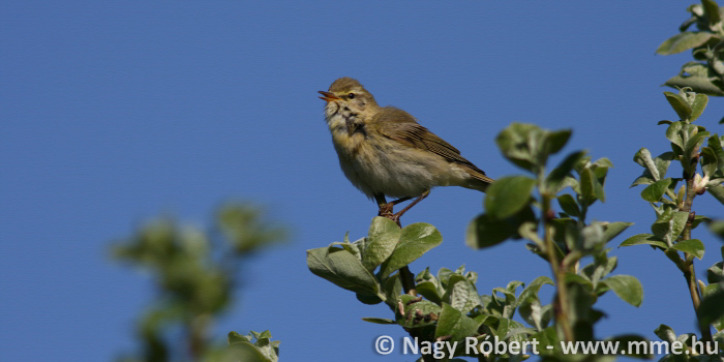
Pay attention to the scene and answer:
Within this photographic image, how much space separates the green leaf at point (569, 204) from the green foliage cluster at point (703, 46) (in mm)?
437

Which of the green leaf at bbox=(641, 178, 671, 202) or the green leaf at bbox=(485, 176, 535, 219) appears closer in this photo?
the green leaf at bbox=(485, 176, 535, 219)

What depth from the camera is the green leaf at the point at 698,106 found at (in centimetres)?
296

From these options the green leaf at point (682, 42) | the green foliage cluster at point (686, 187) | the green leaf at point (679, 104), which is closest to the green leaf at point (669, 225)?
the green foliage cluster at point (686, 187)

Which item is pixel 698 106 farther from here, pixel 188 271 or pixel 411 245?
pixel 188 271

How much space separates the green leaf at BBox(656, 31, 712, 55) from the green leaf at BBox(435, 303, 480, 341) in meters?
0.97

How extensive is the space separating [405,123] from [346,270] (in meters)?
6.33

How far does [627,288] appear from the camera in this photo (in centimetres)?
160

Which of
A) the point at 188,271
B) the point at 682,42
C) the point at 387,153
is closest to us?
the point at 188,271

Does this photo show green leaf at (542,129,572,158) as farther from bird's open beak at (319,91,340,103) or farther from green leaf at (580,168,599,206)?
bird's open beak at (319,91,340,103)

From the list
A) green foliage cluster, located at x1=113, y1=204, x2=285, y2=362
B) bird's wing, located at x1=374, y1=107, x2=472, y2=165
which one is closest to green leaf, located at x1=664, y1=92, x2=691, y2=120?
green foliage cluster, located at x1=113, y1=204, x2=285, y2=362

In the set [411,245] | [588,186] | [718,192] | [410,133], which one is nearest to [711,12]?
[588,186]

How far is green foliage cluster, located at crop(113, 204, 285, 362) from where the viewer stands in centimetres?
70

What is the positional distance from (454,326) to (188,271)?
1659mm

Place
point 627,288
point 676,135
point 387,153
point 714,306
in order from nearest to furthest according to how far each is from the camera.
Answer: point 714,306
point 627,288
point 676,135
point 387,153
